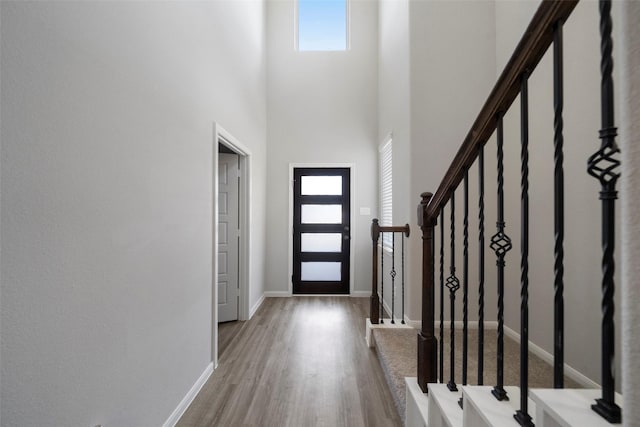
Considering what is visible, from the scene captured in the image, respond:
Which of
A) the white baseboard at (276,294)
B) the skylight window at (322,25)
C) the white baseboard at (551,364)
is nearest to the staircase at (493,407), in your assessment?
the white baseboard at (551,364)

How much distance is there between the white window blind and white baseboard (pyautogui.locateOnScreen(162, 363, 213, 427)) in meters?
2.52

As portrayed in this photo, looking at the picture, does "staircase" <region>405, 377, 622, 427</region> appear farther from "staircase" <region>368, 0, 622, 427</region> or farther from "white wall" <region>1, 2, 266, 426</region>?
"white wall" <region>1, 2, 266, 426</region>

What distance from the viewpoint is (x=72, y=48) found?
3.61ft

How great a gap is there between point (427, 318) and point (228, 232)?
2.72 meters

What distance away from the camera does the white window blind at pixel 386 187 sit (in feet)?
12.7

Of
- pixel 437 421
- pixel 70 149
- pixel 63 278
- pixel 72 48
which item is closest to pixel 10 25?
pixel 72 48

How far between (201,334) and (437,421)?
1.73 m

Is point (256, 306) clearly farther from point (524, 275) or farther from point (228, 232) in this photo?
point (524, 275)

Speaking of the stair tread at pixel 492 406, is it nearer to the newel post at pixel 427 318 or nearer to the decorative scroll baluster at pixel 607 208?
the decorative scroll baluster at pixel 607 208

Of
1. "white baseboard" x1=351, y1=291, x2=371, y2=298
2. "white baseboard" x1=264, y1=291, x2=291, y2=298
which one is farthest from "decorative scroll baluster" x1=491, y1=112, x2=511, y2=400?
"white baseboard" x1=264, y1=291, x2=291, y2=298

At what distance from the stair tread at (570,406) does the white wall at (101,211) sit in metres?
1.42

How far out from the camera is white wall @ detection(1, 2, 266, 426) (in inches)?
36.6

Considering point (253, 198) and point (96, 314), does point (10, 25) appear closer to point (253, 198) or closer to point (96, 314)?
point (96, 314)

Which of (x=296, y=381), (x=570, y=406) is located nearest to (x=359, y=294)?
(x=296, y=381)
